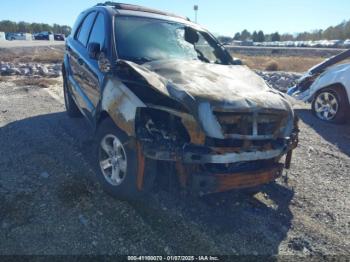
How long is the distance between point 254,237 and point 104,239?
1.38 metres

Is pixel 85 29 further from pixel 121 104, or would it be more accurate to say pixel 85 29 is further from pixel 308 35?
pixel 308 35

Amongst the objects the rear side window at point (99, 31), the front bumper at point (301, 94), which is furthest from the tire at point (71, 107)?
the front bumper at point (301, 94)

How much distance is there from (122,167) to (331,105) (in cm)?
545

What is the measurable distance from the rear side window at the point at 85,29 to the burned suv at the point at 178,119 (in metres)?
0.88

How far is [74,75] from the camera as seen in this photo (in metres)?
5.24

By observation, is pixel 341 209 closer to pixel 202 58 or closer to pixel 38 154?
Answer: pixel 202 58

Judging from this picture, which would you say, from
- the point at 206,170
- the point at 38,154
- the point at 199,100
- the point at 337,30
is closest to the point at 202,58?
the point at 199,100

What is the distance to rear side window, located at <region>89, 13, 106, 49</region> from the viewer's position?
4.17 metres

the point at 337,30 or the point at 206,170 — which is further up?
the point at 337,30

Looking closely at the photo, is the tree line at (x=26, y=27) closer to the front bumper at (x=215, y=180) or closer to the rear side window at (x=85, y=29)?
the rear side window at (x=85, y=29)

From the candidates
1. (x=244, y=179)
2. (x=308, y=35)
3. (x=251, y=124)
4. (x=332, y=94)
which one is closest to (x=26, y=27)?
(x=308, y=35)

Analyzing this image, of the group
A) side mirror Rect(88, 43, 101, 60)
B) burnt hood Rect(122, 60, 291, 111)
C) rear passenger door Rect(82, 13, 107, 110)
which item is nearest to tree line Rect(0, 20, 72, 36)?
rear passenger door Rect(82, 13, 107, 110)

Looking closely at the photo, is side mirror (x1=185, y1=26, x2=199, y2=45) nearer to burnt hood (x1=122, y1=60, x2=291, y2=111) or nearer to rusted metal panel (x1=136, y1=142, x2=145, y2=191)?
burnt hood (x1=122, y1=60, x2=291, y2=111)

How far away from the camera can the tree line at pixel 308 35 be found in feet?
237
